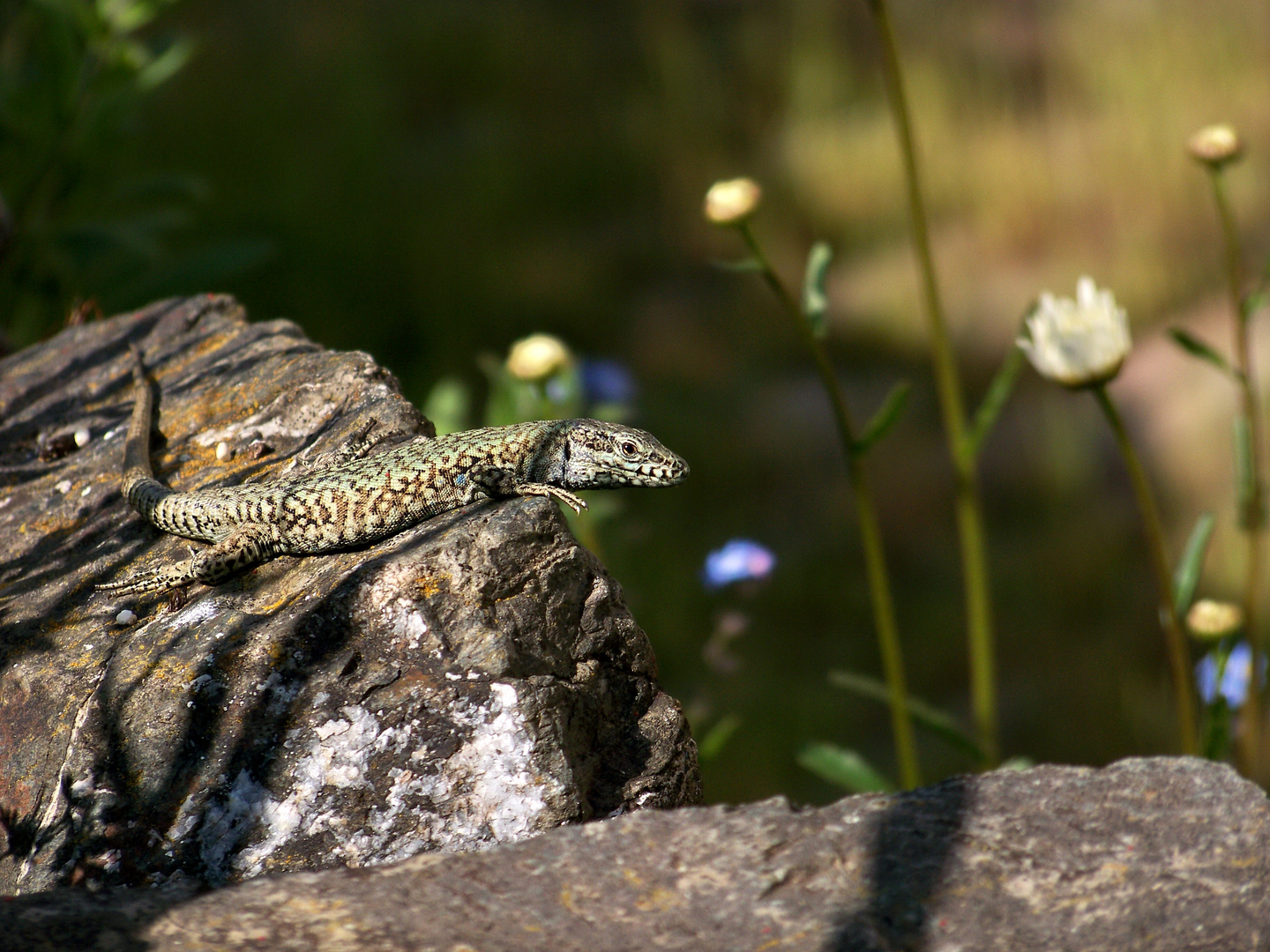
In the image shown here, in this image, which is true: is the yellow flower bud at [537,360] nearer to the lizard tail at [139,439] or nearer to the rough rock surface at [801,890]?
the lizard tail at [139,439]

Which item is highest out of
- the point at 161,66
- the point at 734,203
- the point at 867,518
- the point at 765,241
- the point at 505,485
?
the point at 161,66

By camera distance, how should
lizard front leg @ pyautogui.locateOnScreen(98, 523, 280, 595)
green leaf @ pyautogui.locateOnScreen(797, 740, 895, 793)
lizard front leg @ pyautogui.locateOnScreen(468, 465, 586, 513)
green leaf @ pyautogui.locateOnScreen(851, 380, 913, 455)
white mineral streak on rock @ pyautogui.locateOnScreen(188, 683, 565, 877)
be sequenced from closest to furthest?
1. white mineral streak on rock @ pyautogui.locateOnScreen(188, 683, 565, 877)
2. lizard front leg @ pyautogui.locateOnScreen(98, 523, 280, 595)
3. lizard front leg @ pyautogui.locateOnScreen(468, 465, 586, 513)
4. green leaf @ pyautogui.locateOnScreen(851, 380, 913, 455)
5. green leaf @ pyautogui.locateOnScreen(797, 740, 895, 793)

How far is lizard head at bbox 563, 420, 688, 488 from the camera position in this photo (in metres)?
3.95

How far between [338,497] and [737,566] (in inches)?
91.1

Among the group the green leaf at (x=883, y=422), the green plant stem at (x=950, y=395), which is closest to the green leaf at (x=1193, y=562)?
the green plant stem at (x=950, y=395)

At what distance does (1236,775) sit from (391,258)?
9.67 metres

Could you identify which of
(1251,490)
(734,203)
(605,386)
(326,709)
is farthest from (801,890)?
(605,386)

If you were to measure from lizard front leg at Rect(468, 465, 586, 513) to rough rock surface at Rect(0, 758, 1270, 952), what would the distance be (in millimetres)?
1292

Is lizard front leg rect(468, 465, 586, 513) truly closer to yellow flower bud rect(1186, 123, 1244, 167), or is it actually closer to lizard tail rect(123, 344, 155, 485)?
lizard tail rect(123, 344, 155, 485)

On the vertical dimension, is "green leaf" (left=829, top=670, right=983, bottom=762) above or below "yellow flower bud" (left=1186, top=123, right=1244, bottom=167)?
below

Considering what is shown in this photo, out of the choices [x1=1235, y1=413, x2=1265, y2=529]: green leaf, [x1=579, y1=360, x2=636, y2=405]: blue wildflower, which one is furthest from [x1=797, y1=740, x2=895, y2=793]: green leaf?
[x1=579, y1=360, x2=636, y2=405]: blue wildflower

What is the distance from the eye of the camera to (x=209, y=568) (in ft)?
11.2

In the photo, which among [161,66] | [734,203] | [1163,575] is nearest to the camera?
[1163,575]

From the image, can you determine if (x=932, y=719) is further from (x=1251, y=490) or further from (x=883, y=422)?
(x=1251, y=490)
